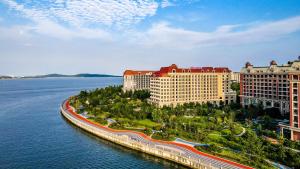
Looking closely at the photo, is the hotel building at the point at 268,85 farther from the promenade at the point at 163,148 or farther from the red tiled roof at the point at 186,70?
the promenade at the point at 163,148

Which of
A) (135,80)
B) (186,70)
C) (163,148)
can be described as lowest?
(163,148)

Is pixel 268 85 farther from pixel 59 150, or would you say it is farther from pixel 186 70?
pixel 59 150

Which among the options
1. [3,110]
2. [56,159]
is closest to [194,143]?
[56,159]

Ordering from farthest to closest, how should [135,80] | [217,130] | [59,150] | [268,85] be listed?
[135,80] < [268,85] < [217,130] < [59,150]

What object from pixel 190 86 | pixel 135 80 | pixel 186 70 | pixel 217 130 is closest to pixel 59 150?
pixel 217 130

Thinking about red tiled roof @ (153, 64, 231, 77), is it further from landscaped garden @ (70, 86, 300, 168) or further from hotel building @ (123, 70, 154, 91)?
hotel building @ (123, 70, 154, 91)

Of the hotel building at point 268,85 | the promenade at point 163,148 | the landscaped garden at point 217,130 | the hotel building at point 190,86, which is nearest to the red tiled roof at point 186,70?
the hotel building at point 190,86
